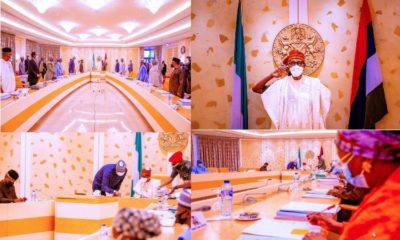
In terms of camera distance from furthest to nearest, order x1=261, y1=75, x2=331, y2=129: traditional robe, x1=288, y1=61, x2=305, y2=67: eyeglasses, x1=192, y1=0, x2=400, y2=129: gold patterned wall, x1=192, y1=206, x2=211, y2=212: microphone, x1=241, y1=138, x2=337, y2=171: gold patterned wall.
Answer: x1=192, y1=0, x2=400, y2=129: gold patterned wall < x1=288, y1=61, x2=305, y2=67: eyeglasses < x1=261, y1=75, x2=331, y2=129: traditional robe < x1=192, y1=206, x2=211, y2=212: microphone < x1=241, y1=138, x2=337, y2=171: gold patterned wall

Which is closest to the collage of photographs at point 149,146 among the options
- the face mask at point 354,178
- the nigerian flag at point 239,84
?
the face mask at point 354,178

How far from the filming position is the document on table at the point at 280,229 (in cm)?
164

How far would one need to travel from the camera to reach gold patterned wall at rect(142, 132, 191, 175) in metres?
1.92

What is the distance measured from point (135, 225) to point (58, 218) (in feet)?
2.27

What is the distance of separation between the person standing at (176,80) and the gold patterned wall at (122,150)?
0.28m

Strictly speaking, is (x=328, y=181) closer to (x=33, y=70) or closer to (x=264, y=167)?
(x=264, y=167)

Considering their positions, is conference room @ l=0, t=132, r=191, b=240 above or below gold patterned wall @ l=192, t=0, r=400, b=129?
below

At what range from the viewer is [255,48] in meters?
2.67

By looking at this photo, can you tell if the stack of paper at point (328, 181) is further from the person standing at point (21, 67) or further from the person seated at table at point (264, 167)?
the person standing at point (21, 67)

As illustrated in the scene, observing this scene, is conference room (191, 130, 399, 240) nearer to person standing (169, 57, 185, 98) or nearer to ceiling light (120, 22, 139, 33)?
person standing (169, 57, 185, 98)

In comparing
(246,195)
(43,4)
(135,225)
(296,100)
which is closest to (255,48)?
(296,100)

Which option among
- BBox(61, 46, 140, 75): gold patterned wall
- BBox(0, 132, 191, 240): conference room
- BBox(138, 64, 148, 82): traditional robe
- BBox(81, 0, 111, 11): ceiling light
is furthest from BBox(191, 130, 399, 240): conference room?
BBox(81, 0, 111, 11): ceiling light

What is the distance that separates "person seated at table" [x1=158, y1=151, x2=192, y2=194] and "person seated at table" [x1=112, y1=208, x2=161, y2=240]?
0.60 m

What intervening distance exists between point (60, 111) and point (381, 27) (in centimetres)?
179
